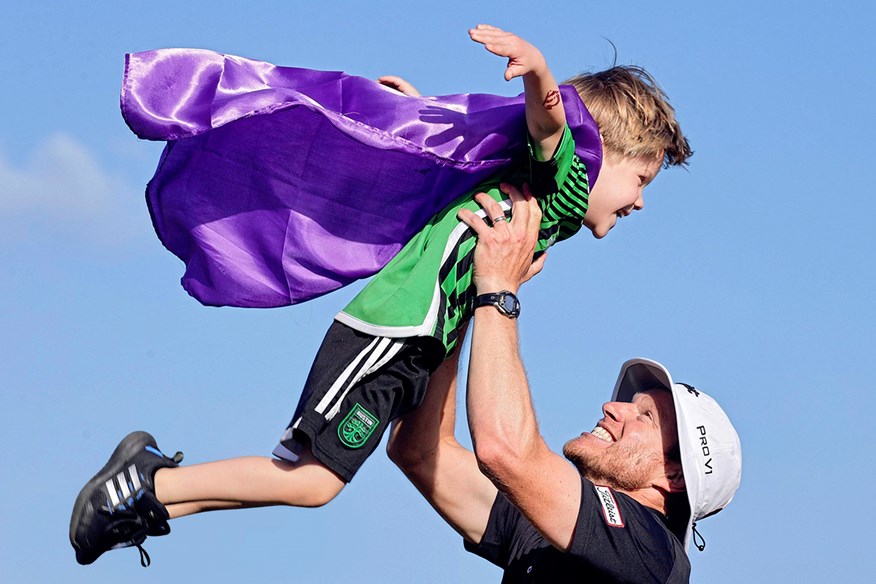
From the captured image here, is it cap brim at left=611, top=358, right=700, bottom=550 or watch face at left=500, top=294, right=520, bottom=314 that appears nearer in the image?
watch face at left=500, top=294, right=520, bottom=314

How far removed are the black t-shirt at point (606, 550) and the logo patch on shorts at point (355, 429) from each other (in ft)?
3.02

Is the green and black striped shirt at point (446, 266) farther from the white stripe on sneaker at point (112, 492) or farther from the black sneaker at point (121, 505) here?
the white stripe on sneaker at point (112, 492)

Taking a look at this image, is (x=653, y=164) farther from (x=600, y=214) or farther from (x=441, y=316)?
(x=441, y=316)

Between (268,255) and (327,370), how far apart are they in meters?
0.66

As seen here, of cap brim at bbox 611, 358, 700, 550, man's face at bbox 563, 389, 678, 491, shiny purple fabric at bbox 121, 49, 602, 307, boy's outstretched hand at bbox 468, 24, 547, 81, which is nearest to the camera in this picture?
boy's outstretched hand at bbox 468, 24, 547, 81

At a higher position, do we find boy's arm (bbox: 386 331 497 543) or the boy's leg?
boy's arm (bbox: 386 331 497 543)

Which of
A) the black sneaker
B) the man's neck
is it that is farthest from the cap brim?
the black sneaker

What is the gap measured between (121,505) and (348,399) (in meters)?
0.88

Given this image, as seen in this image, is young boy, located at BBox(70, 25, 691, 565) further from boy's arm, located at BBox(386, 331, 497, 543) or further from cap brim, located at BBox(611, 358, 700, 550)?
cap brim, located at BBox(611, 358, 700, 550)

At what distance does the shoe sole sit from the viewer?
3.95 m

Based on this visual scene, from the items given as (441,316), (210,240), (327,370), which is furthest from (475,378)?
(210,240)

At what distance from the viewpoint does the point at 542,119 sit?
3965 mm

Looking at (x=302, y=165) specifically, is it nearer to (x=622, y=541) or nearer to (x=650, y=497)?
(x=622, y=541)

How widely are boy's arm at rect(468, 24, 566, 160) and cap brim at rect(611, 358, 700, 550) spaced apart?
152 centimetres
